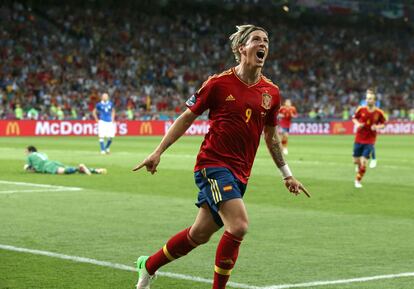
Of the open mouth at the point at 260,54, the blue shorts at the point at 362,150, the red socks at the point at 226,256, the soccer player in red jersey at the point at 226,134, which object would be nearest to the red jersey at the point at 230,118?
the soccer player in red jersey at the point at 226,134

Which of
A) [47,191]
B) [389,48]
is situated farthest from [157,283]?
[389,48]

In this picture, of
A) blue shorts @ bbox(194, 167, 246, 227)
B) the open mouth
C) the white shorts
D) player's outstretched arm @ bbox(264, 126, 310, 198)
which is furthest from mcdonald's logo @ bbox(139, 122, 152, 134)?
the open mouth

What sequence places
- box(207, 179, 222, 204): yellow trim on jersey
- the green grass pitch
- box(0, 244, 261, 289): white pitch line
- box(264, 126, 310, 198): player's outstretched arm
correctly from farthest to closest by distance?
the green grass pitch < box(0, 244, 261, 289): white pitch line < box(264, 126, 310, 198): player's outstretched arm < box(207, 179, 222, 204): yellow trim on jersey

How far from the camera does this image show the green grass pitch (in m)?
8.41

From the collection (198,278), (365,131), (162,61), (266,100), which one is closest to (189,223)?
(198,278)

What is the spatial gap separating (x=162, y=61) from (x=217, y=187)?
50.2m

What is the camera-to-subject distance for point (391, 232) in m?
11.6

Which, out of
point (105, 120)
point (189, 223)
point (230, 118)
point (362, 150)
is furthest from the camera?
point (105, 120)

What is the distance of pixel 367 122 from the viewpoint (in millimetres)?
18719

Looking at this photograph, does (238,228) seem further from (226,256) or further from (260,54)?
(260,54)

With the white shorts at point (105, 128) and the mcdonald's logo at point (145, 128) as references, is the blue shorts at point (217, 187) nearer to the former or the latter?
the white shorts at point (105, 128)

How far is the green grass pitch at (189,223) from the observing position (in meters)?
8.41

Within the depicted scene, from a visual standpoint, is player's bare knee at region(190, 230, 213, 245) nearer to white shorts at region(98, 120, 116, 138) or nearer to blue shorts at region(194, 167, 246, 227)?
blue shorts at region(194, 167, 246, 227)

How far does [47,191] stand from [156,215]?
13.9 feet
